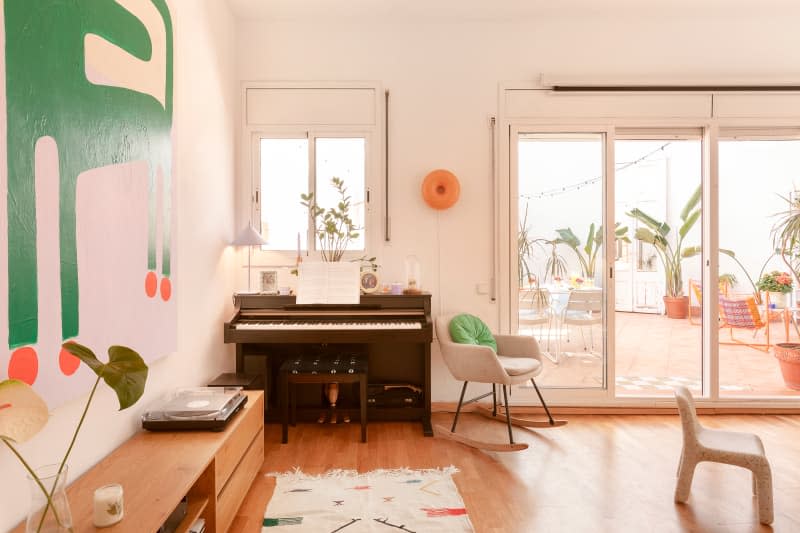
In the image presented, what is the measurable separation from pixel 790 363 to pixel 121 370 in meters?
4.87

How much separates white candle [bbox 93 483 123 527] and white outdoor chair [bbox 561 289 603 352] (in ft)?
11.2

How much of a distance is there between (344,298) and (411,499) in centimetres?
148

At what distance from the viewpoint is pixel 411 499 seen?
2.49m

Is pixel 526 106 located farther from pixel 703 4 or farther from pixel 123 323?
pixel 123 323

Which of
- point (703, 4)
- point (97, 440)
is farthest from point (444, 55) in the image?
point (97, 440)

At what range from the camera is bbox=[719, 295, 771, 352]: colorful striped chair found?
457 centimetres

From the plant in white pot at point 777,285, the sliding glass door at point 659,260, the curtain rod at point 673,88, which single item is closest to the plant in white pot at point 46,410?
the curtain rod at point 673,88

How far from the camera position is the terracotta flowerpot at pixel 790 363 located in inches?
158

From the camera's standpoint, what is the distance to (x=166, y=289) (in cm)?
247

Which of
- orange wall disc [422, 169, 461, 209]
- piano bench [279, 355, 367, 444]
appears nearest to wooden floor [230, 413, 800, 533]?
piano bench [279, 355, 367, 444]

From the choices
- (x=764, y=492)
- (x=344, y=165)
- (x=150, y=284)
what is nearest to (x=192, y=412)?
(x=150, y=284)

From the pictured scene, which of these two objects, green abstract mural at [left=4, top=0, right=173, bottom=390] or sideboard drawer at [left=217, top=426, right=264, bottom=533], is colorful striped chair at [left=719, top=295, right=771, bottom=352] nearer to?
sideboard drawer at [left=217, top=426, right=264, bottom=533]

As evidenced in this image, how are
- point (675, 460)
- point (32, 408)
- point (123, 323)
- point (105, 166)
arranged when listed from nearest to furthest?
point (32, 408) → point (105, 166) → point (123, 323) → point (675, 460)

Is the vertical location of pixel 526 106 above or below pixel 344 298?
above
